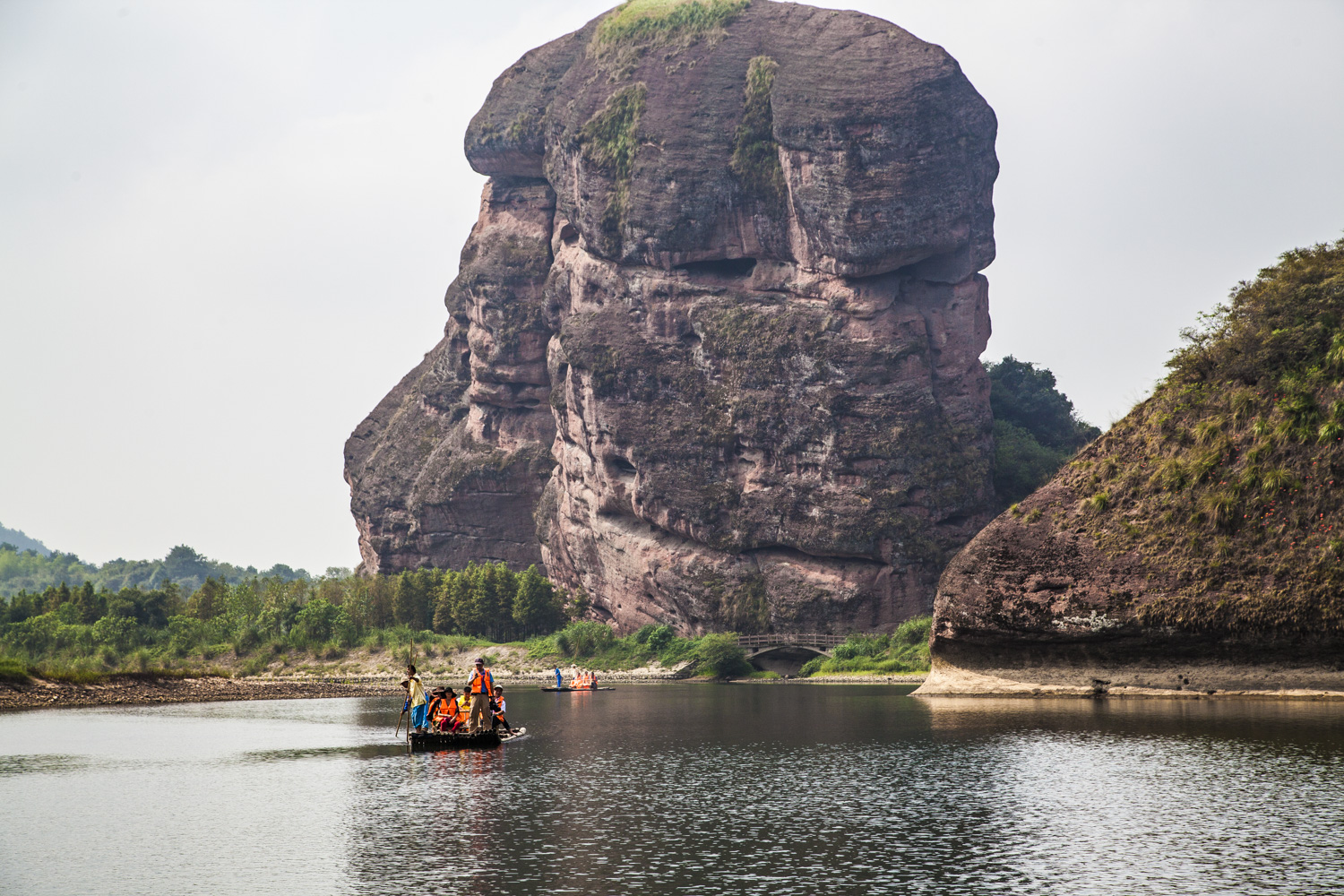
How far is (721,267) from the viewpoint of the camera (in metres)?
125

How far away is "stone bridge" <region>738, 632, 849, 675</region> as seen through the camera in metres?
107

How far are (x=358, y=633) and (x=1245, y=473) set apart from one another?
93342 millimetres

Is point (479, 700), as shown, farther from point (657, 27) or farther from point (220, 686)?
point (657, 27)

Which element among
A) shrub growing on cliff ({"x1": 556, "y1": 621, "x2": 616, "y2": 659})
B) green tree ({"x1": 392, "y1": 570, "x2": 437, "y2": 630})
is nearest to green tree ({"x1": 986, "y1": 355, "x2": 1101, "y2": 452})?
shrub growing on cliff ({"x1": 556, "y1": 621, "x2": 616, "y2": 659})

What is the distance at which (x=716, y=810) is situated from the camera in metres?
28.9

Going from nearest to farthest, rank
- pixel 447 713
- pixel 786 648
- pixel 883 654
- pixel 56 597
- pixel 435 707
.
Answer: pixel 447 713 → pixel 435 707 → pixel 883 654 → pixel 786 648 → pixel 56 597

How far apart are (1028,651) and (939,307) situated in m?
62.9

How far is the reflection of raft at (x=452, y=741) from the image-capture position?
4119 cm

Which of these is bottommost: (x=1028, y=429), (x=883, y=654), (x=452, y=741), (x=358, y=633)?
(x=452, y=741)

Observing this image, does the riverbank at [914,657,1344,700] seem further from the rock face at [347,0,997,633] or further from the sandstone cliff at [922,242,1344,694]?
the rock face at [347,0,997,633]

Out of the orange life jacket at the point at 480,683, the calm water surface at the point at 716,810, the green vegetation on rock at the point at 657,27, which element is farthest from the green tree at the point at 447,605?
the orange life jacket at the point at 480,683

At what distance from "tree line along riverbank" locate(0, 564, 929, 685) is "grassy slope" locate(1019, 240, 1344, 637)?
41.4 metres

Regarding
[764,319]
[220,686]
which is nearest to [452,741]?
[220,686]

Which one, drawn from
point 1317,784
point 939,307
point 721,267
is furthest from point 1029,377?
point 1317,784
